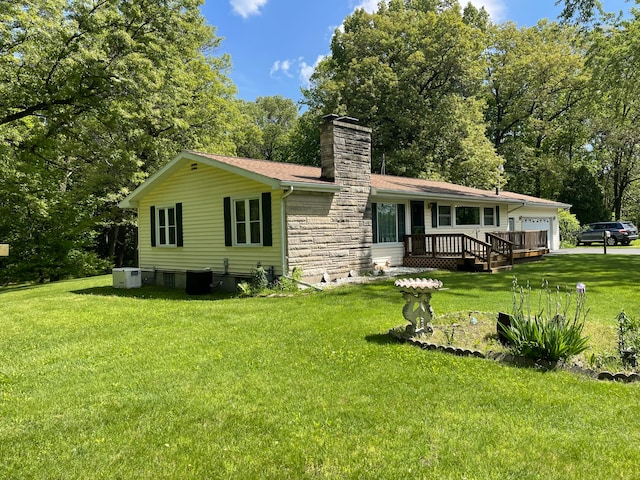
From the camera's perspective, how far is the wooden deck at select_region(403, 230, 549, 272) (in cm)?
1380

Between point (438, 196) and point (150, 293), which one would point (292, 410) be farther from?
point (438, 196)

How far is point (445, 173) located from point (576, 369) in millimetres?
24142

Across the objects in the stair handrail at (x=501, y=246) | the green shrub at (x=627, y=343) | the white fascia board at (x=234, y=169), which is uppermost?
the white fascia board at (x=234, y=169)

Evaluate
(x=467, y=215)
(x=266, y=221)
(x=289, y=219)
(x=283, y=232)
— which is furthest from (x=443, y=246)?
(x=266, y=221)

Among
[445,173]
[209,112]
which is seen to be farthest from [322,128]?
[445,173]

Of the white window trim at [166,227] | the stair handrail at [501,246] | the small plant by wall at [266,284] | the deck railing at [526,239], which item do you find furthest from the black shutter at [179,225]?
the deck railing at [526,239]

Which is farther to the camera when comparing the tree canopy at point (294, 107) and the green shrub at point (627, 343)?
the tree canopy at point (294, 107)

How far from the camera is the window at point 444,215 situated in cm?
1661

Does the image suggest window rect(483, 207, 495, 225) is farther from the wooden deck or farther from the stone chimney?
the stone chimney

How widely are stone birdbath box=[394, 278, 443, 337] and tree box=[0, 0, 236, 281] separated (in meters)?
11.0

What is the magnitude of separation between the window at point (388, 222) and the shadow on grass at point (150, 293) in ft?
17.8

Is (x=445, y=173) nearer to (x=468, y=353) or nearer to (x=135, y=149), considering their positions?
(x=135, y=149)

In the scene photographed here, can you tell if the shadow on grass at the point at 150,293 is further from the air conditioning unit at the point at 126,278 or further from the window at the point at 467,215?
the window at the point at 467,215

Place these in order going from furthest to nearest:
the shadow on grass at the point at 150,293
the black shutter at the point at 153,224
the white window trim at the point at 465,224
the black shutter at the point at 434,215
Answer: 1. the white window trim at the point at 465,224
2. the black shutter at the point at 434,215
3. the black shutter at the point at 153,224
4. the shadow on grass at the point at 150,293
